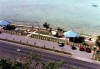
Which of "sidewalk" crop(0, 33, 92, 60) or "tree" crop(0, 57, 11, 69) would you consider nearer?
"tree" crop(0, 57, 11, 69)

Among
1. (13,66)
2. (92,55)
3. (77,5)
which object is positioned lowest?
(92,55)

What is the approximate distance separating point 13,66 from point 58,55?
82.4 feet

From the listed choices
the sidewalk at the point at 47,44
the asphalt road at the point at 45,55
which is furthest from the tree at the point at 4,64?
the sidewalk at the point at 47,44

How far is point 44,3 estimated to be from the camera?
430 ft

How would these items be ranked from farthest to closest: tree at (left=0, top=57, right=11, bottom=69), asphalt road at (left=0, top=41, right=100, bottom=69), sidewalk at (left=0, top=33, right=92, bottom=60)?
sidewalk at (left=0, top=33, right=92, bottom=60), asphalt road at (left=0, top=41, right=100, bottom=69), tree at (left=0, top=57, right=11, bottom=69)

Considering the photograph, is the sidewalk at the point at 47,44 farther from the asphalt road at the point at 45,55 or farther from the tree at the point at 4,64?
the tree at the point at 4,64

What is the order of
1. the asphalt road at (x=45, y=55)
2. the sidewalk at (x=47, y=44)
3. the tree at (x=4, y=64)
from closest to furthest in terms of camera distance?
the tree at (x=4, y=64) < the asphalt road at (x=45, y=55) < the sidewalk at (x=47, y=44)

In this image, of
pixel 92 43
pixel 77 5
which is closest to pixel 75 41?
pixel 92 43

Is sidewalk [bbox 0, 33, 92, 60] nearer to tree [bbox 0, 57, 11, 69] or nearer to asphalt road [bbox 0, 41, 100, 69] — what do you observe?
asphalt road [bbox 0, 41, 100, 69]

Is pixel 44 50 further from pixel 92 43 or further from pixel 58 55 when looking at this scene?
pixel 92 43

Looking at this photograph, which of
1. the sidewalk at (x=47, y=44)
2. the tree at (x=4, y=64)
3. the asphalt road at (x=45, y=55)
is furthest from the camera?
the sidewalk at (x=47, y=44)

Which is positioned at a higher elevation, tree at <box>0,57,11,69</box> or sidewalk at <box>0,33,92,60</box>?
tree at <box>0,57,11,69</box>

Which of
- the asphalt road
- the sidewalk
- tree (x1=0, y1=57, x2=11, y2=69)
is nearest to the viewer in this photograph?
tree (x1=0, y1=57, x2=11, y2=69)

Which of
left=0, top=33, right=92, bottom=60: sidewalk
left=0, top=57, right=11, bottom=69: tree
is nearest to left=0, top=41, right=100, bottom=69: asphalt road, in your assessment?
left=0, top=33, right=92, bottom=60: sidewalk
